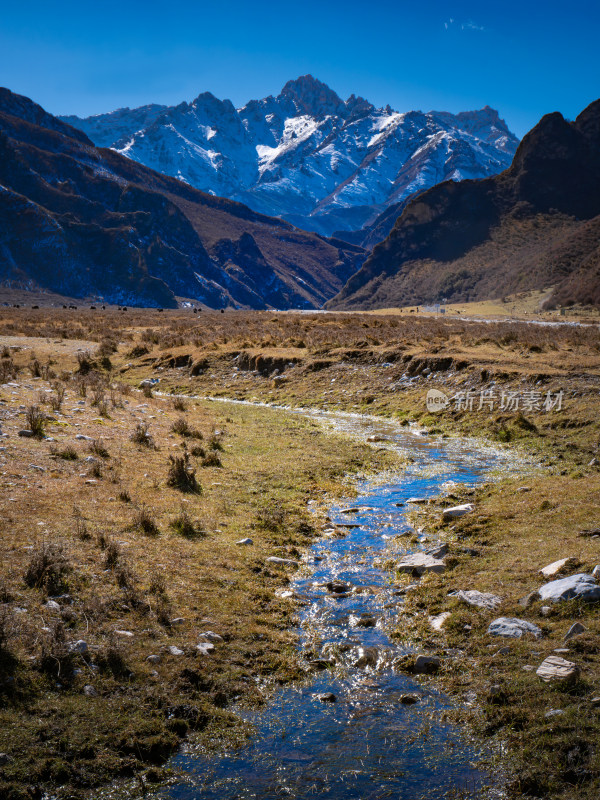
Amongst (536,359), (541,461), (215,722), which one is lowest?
(215,722)

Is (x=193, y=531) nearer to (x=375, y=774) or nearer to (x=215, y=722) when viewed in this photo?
(x=215, y=722)

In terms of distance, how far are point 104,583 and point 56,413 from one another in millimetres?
11510

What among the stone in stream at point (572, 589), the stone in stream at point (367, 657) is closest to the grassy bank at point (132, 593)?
the stone in stream at point (367, 657)

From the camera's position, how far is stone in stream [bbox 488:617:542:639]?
763cm

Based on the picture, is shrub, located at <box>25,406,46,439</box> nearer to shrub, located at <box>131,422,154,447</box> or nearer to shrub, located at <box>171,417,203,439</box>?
shrub, located at <box>131,422,154,447</box>

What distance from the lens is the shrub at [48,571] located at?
7996 millimetres

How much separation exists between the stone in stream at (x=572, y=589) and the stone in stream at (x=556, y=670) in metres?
1.40

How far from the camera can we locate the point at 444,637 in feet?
26.3

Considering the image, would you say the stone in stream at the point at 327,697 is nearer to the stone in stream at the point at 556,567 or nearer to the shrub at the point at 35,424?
the stone in stream at the point at 556,567

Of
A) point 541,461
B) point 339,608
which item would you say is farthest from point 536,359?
point 339,608

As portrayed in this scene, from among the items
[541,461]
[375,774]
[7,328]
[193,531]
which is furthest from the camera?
[7,328]

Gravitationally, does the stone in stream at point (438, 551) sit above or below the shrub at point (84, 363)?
below

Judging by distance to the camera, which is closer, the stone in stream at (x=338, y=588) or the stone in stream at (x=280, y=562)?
the stone in stream at (x=338, y=588)

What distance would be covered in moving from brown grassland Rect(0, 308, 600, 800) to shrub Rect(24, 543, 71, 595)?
26 mm
